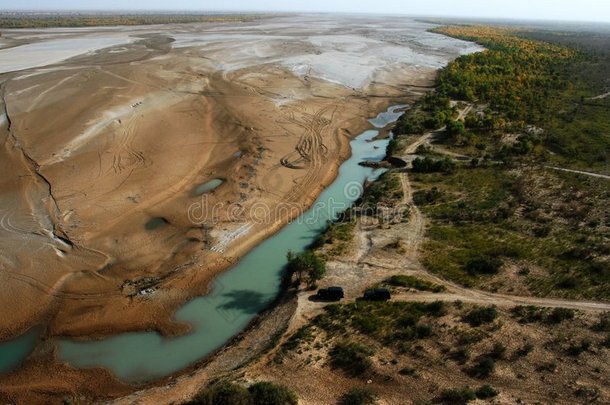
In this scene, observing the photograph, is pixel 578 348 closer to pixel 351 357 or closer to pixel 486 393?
pixel 486 393

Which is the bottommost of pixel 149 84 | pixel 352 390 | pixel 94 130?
pixel 352 390

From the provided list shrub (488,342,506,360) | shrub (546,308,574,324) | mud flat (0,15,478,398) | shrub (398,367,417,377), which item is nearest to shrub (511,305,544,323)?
shrub (546,308,574,324)

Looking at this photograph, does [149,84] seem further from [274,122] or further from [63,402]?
[63,402]

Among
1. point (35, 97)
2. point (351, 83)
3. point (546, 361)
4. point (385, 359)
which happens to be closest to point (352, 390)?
point (385, 359)

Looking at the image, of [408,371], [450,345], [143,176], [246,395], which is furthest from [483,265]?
[143,176]

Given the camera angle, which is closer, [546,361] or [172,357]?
[546,361]

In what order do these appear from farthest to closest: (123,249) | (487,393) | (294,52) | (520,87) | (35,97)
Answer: (294,52), (520,87), (35,97), (123,249), (487,393)

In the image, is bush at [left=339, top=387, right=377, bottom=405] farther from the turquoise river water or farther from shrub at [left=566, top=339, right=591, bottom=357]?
shrub at [left=566, top=339, right=591, bottom=357]
